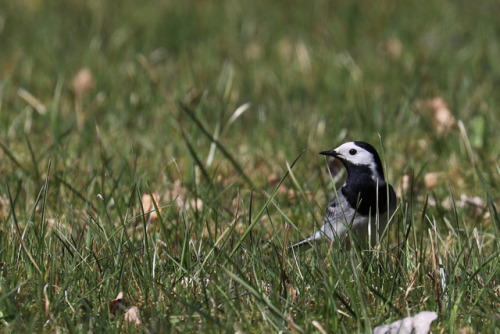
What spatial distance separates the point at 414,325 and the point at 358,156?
105cm

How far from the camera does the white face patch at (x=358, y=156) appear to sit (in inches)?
129

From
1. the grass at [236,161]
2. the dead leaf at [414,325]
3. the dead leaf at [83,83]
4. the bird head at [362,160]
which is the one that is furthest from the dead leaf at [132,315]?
the dead leaf at [83,83]

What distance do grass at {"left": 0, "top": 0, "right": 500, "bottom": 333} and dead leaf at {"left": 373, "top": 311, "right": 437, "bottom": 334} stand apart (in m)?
0.06

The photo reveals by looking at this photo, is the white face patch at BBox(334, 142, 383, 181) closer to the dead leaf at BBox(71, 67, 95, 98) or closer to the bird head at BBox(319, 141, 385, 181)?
the bird head at BBox(319, 141, 385, 181)

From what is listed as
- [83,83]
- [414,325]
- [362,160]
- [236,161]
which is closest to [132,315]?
[414,325]

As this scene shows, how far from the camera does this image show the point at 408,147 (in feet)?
15.5

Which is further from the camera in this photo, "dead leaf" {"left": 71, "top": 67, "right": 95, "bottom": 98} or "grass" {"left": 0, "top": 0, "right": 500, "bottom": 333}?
"dead leaf" {"left": 71, "top": 67, "right": 95, "bottom": 98}

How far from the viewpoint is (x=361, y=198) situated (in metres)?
3.18

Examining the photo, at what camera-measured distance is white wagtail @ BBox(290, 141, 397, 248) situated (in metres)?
3.14

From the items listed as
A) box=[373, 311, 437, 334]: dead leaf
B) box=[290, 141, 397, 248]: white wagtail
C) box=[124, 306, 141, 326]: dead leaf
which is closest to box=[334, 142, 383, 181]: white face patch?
box=[290, 141, 397, 248]: white wagtail

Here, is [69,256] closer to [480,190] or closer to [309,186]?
[309,186]

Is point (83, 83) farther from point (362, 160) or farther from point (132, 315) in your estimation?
point (132, 315)

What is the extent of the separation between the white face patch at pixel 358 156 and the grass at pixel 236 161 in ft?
0.77

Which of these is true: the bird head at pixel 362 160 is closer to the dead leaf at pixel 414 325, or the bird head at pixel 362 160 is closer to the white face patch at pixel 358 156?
the white face patch at pixel 358 156
